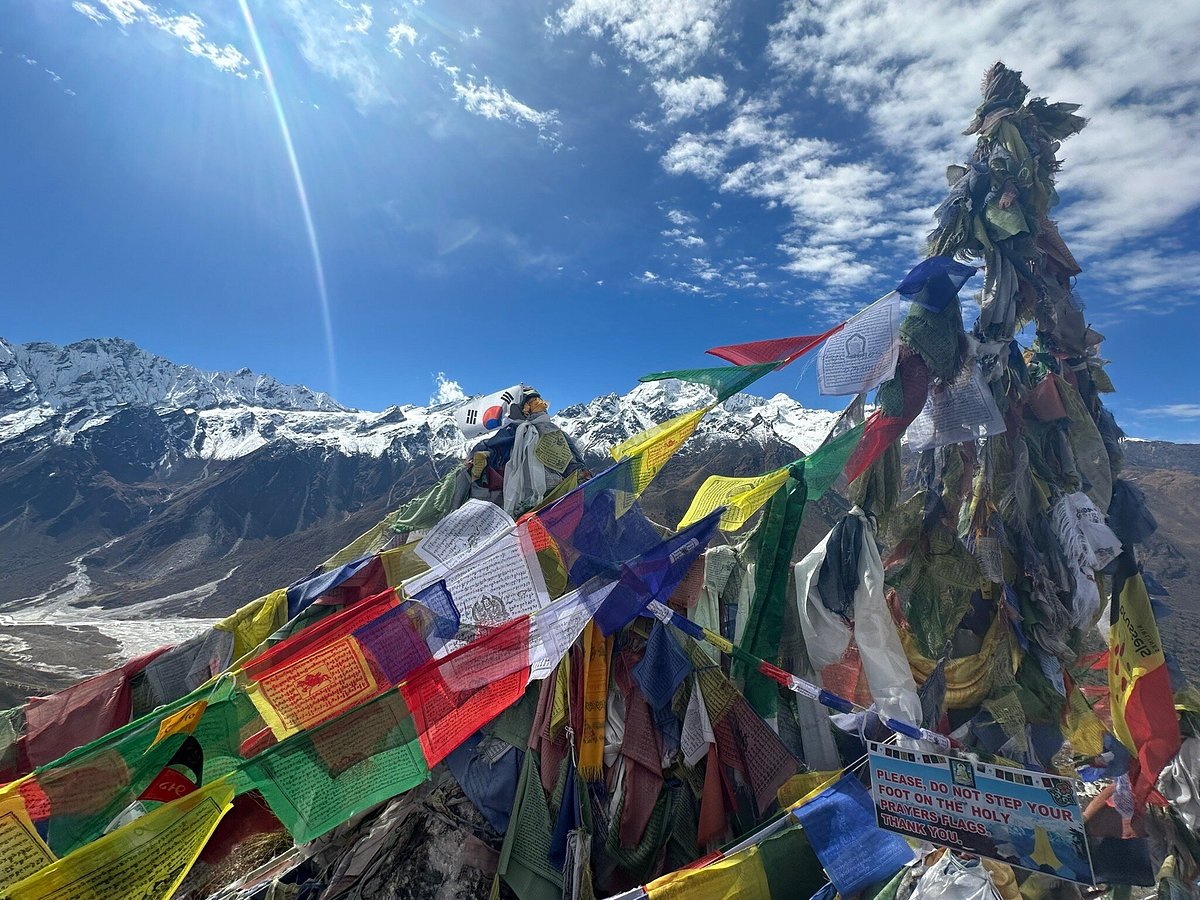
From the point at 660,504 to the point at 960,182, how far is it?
77.4 m

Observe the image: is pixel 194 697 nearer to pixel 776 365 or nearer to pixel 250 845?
pixel 250 845

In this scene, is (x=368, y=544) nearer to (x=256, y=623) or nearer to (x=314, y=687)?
(x=256, y=623)

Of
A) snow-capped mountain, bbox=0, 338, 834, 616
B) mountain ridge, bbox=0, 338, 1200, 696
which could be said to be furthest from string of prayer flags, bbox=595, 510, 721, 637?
snow-capped mountain, bbox=0, 338, 834, 616

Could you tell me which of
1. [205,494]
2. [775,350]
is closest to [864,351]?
[775,350]

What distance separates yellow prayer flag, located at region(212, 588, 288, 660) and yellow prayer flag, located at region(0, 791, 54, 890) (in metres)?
3.09

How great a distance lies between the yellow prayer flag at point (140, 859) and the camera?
9.37 feet

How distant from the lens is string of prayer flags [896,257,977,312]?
5.41m

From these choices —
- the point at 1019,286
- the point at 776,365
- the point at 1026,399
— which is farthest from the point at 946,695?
the point at 1019,286

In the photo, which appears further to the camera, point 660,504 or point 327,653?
point 660,504

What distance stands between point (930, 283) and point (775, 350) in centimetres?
149

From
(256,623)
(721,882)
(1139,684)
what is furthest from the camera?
(256,623)

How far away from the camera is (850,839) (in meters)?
4.43

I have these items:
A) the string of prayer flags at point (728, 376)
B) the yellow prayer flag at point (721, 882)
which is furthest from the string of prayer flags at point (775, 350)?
the yellow prayer flag at point (721, 882)

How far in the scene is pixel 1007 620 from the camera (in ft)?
19.0
